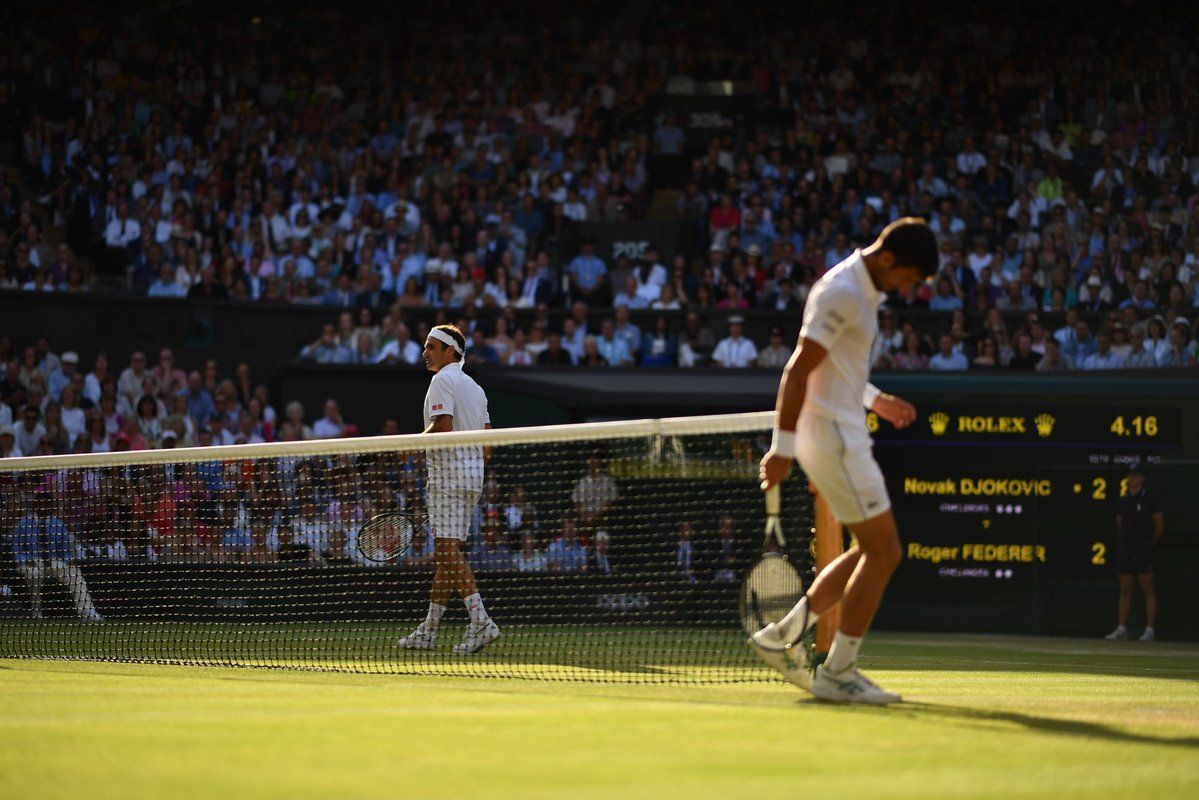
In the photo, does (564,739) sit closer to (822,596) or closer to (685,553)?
(822,596)

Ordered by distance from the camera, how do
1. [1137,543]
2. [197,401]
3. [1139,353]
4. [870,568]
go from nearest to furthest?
[870,568], [1137,543], [1139,353], [197,401]

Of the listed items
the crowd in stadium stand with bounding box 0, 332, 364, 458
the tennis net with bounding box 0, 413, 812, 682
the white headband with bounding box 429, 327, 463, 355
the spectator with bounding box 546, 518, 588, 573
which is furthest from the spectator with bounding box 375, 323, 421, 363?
the white headband with bounding box 429, 327, 463, 355

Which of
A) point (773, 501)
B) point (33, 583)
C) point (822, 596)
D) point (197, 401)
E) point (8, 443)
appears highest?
point (773, 501)

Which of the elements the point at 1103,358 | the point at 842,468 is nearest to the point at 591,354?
the point at 1103,358

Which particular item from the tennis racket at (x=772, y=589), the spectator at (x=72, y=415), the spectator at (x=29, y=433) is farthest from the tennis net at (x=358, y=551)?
Answer: the spectator at (x=72, y=415)

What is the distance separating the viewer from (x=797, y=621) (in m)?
7.83

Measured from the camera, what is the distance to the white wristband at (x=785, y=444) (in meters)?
7.11

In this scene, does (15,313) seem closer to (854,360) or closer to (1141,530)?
(1141,530)

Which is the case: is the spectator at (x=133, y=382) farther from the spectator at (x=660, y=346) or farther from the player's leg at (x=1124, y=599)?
the player's leg at (x=1124, y=599)

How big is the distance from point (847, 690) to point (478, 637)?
3.69 metres

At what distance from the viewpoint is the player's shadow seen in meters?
6.37

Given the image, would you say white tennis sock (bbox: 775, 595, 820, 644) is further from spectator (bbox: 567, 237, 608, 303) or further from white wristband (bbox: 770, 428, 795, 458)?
spectator (bbox: 567, 237, 608, 303)

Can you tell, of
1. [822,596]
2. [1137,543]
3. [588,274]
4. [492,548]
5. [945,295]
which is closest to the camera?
[822,596]

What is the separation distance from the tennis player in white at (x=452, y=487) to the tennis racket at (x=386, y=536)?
19.3 inches
